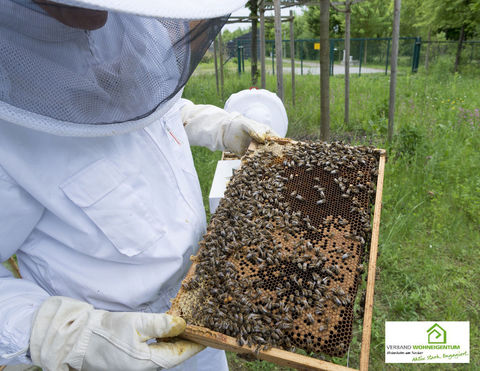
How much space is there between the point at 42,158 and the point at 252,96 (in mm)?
2533

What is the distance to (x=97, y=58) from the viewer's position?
1.21m

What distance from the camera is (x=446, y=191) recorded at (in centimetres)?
410

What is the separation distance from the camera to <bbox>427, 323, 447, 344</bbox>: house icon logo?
2660 mm

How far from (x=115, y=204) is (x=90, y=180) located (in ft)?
0.46

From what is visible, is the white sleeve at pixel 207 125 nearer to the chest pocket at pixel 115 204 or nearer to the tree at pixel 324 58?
the chest pocket at pixel 115 204

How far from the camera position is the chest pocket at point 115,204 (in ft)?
4.35

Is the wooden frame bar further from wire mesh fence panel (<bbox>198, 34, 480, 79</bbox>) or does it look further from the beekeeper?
wire mesh fence panel (<bbox>198, 34, 480, 79</bbox>)

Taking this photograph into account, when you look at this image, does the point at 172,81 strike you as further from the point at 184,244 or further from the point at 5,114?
the point at 184,244

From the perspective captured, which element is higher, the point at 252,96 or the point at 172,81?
the point at 172,81

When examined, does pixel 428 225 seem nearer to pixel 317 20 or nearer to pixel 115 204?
pixel 115 204

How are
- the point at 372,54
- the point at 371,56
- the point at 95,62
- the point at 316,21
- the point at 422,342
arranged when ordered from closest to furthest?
the point at 95,62
the point at 422,342
the point at 372,54
the point at 371,56
the point at 316,21

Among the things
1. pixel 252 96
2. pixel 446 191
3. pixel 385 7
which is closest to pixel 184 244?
pixel 252 96

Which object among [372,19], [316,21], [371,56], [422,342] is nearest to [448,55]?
[371,56]

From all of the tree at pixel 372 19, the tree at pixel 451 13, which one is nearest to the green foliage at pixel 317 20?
the tree at pixel 372 19
